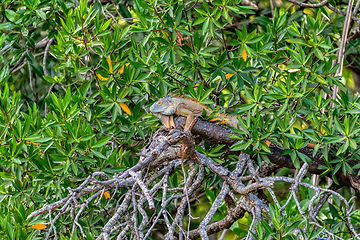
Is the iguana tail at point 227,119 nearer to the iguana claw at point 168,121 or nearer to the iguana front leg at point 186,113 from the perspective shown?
the iguana front leg at point 186,113

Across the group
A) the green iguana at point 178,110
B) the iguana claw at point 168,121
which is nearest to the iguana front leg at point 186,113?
the green iguana at point 178,110

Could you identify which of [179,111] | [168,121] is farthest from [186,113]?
[168,121]

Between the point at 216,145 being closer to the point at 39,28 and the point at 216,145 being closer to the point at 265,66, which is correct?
the point at 265,66

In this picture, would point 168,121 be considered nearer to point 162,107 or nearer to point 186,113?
point 162,107

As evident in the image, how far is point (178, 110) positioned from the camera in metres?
2.57

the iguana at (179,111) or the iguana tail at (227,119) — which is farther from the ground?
the iguana at (179,111)

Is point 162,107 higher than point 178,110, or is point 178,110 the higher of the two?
point 162,107

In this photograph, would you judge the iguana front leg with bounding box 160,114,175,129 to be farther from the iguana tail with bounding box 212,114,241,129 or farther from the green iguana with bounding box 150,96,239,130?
the iguana tail with bounding box 212,114,241,129

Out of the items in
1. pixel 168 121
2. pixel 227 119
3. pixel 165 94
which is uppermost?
pixel 165 94

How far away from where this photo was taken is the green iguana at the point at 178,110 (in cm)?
239

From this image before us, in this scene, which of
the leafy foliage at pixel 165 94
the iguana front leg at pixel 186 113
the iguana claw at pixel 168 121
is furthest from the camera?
the iguana front leg at pixel 186 113

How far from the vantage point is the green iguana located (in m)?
2.39

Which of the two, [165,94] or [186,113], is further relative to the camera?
[186,113]

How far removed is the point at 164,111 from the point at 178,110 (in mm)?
192
